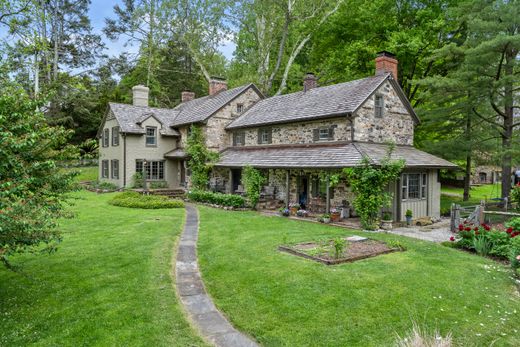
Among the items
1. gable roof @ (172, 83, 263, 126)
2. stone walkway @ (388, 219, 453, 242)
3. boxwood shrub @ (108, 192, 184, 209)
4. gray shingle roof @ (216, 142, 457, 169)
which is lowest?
stone walkway @ (388, 219, 453, 242)

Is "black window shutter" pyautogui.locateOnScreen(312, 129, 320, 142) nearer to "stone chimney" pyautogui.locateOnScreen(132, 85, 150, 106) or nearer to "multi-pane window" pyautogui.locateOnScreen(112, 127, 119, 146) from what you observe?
"multi-pane window" pyautogui.locateOnScreen(112, 127, 119, 146)

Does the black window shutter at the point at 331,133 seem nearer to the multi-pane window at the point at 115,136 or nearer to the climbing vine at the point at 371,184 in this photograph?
the climbing vine at the point at 371,184

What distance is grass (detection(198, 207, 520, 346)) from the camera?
6.25 m

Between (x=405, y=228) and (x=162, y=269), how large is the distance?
11500mm

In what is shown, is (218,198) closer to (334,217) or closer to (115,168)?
(334,217)

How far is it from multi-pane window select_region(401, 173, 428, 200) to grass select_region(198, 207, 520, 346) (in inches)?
243

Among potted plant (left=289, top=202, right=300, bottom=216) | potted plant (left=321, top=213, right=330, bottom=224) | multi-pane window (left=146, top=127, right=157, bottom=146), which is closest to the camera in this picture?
potted plant (left=321, top=213, right=330, bottom=224)

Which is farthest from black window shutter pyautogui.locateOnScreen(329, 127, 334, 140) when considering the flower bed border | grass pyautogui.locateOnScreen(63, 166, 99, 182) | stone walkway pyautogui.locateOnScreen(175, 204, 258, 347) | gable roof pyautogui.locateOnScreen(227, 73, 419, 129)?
grass pyautogui.locateOnScreen(63, 166, 99, 182)

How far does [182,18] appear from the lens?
34281 millimetres

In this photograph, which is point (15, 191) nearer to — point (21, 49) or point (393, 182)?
point (21, 49)

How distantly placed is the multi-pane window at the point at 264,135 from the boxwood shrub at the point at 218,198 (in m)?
4.93

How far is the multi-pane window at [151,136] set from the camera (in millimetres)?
28816

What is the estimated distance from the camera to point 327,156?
1789 centimetres

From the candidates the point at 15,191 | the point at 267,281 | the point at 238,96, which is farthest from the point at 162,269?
the point at 238,96
